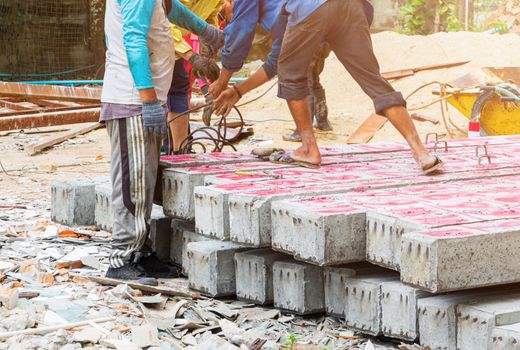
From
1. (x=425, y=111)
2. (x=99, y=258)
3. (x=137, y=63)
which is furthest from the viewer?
(x=425, y=111)

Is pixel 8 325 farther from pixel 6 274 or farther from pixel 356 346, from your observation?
pixel 356 346

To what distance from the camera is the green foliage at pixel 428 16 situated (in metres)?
18.7

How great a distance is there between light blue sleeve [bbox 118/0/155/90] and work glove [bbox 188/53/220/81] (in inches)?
89.3

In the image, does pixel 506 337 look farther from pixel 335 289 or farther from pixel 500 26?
pixel 500 26

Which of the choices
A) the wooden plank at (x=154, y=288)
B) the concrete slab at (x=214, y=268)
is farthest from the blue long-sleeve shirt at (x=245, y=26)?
the wooden plank at (x=154, y=288)

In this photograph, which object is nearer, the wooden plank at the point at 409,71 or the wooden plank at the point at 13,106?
the wooden plank at the point at 13,106

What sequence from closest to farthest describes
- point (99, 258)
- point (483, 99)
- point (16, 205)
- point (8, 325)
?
point (8, 325)
point (99, 258)
point (16, 205)
point (483, 99)

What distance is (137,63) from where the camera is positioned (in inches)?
198

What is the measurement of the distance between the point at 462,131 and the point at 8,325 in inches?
359

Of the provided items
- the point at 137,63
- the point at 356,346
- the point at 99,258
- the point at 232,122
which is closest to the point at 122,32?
the point at 137,63

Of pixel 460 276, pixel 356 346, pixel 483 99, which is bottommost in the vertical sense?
pixel 356 346

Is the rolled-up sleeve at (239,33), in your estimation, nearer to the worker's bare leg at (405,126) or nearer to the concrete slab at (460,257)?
the worker's bare leg at (405,126)

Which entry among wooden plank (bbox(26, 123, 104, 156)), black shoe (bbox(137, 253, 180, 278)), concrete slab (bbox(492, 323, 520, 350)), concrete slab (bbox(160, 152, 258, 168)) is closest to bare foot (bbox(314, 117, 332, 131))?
wooden plank (bbox(26, 123, 104, 156))

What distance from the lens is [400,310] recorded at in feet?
14.2
